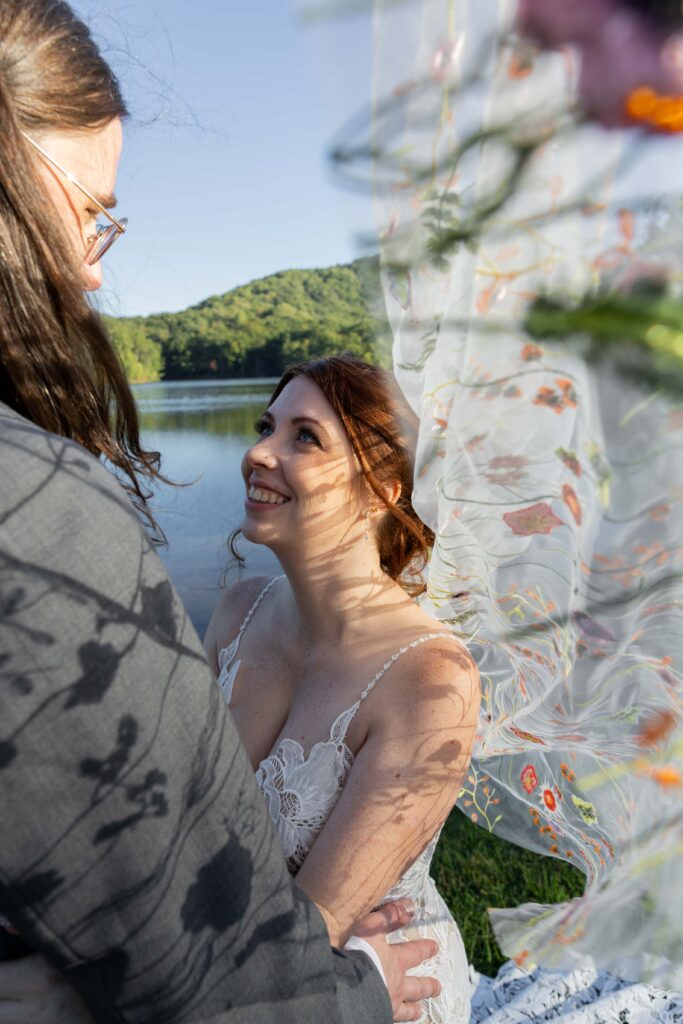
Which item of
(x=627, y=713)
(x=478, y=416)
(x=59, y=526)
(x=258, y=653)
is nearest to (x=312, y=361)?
(x=258, y=653)

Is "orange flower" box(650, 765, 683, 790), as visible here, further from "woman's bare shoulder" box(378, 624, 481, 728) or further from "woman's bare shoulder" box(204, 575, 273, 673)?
"woman's bare shoulder" box(204, 575, 273, 673)

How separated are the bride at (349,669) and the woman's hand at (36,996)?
0.67 m

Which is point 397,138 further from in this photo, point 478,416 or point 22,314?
point 22,314

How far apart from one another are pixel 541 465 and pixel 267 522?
3.61 feet

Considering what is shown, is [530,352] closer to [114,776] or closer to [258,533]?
[114,776]

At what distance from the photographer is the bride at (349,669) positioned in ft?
5.17

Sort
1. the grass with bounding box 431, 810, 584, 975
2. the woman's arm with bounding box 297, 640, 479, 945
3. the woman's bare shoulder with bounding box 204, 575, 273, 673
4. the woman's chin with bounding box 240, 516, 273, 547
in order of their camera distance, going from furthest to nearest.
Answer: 1. the grass with bounding box 431, 810, 584, 975
2. the woman's bare shoulder with bounding box 204, 575, 273, 673
3. the woman's chin with bounding box 240, 516, 273, 547
4. the woman's arm with bounding box 297, 640, 479, 945

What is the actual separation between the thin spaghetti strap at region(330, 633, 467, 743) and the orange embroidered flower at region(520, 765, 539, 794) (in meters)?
0.30

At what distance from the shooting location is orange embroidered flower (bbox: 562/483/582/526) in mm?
969

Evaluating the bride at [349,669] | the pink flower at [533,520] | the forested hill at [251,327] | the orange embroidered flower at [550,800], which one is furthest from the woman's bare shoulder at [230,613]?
the forested hill at [251,327]

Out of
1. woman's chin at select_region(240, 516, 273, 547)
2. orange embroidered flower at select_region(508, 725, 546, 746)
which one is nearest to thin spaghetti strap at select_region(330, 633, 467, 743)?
orange embroidered flower at select_region(508, 725, 546, 746)

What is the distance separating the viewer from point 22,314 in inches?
35.9

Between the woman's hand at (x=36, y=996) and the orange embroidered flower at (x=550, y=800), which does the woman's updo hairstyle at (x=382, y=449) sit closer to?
the orange embroidered flower at (x=550, y=800)

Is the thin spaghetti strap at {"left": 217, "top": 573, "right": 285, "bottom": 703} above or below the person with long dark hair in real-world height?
below
